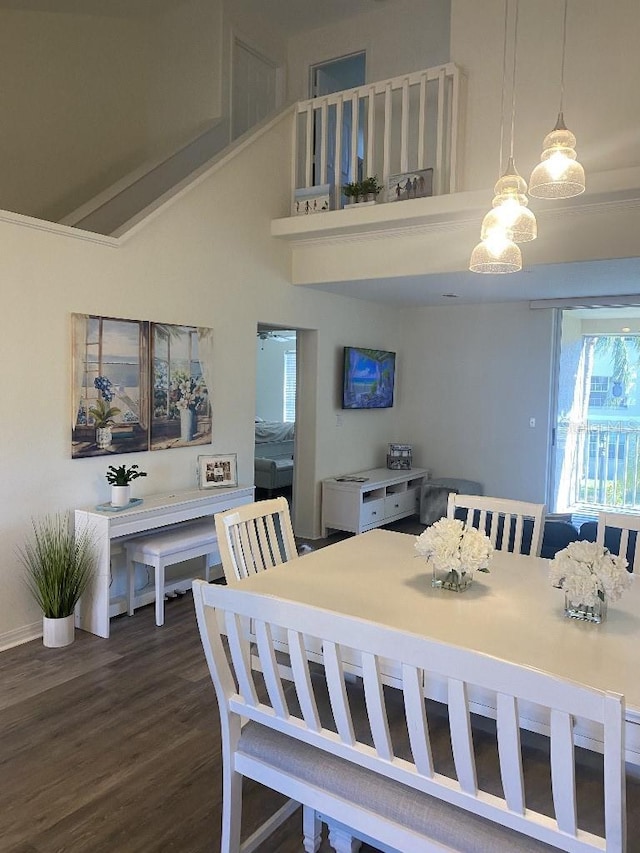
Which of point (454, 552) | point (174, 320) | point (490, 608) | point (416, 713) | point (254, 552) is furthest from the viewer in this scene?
point (174, 320)

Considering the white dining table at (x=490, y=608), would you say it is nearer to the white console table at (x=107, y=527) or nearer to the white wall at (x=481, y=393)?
the white console table at (x=107, y=527)

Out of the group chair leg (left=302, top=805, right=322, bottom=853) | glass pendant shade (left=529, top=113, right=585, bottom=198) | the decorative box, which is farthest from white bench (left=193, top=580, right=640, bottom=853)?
the decorative box

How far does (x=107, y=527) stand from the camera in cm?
344

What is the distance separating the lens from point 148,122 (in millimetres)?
5758

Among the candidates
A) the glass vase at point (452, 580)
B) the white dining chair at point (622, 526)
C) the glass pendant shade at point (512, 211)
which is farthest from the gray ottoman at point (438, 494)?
the glass vase at point (452, 580)

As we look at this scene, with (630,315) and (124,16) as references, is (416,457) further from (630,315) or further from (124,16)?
(124,16)

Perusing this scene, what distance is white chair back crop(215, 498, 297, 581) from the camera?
2377 mm

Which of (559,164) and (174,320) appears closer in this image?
(559,164)

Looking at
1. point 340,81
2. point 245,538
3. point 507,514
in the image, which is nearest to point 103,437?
point 245,538

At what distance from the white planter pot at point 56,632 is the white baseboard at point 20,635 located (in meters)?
0.14

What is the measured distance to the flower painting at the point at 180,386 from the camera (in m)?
4.04

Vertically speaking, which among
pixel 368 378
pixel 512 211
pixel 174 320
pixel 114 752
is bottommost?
pixel 114 752

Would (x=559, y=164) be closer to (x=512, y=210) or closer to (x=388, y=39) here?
(x=512, y=210)

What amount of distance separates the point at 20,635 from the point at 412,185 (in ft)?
12.8
